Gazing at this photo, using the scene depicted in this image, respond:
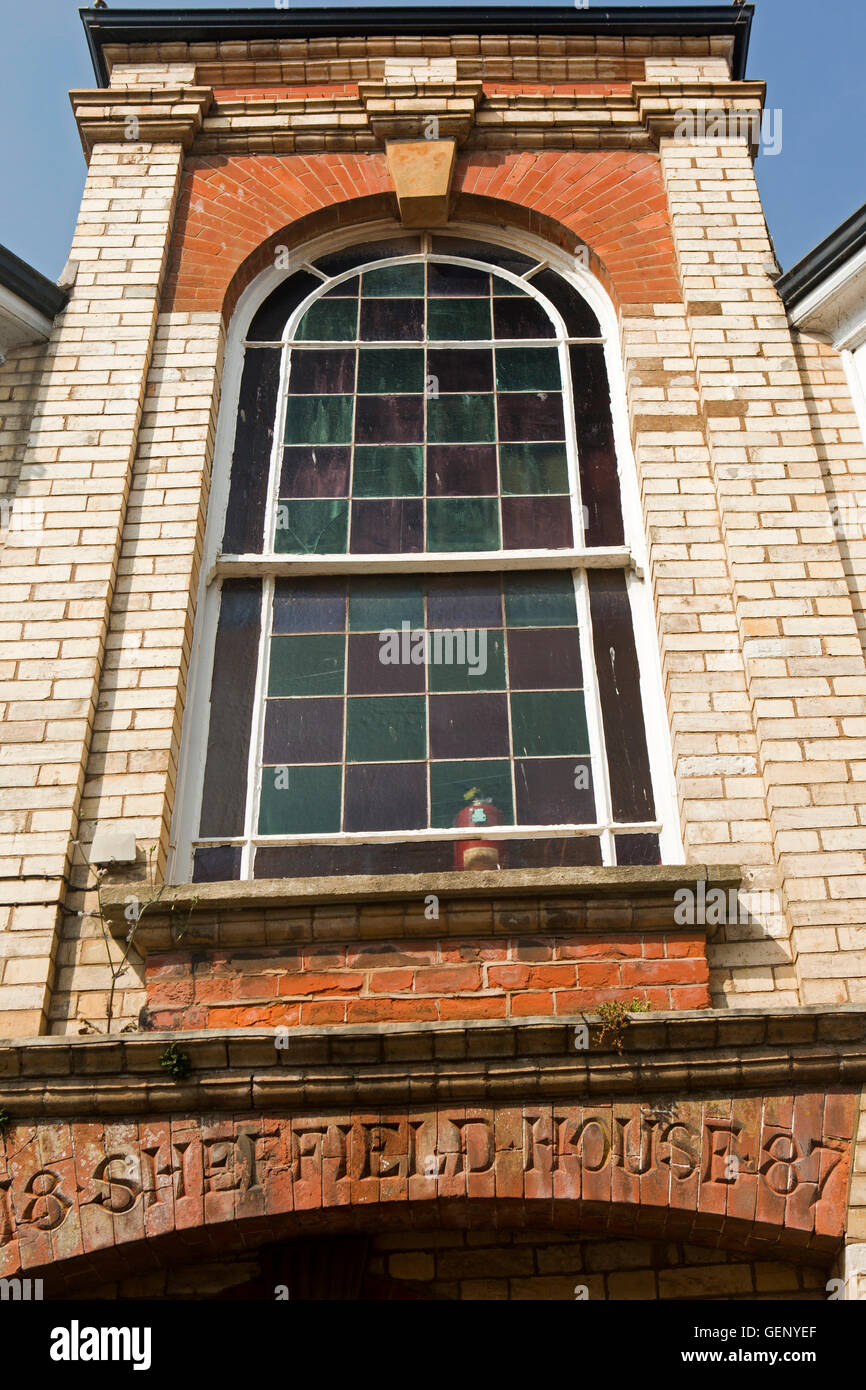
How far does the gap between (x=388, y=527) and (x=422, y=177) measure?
2.94m

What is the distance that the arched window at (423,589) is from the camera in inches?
239

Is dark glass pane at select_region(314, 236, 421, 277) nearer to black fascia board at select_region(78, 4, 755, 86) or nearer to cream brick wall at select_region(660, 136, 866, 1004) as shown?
cream brick wall at select_region(660, 136, 866, 1004)

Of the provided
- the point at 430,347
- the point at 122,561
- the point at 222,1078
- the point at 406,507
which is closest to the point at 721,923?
the point at 222,1078

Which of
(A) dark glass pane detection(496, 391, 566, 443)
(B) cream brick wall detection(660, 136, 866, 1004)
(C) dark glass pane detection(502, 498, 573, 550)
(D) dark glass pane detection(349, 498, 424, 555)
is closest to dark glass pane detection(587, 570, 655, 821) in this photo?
(C) dark glass pane detection(502, 498, 573, 550)

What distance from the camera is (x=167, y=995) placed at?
5.30m

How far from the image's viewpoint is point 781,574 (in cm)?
650

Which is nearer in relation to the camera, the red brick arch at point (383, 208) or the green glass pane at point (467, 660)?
the green glass pane at point (467, 660)

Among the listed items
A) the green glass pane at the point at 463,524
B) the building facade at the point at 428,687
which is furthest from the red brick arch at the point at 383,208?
the green glass pane at the point at 463,524

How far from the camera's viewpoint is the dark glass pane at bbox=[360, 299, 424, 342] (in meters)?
8.18

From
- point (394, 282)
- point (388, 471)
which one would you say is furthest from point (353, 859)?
point (394, 282)

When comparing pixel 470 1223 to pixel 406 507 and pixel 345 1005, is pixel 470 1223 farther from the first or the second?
pixel 406 507

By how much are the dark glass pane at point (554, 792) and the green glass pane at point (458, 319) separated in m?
3.21

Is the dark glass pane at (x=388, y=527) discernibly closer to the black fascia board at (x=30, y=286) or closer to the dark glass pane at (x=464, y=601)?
the dark glass pane at (x=464, y=601)
